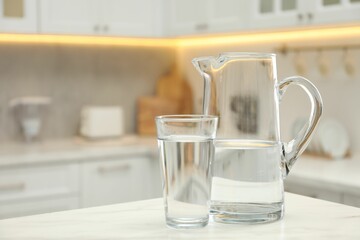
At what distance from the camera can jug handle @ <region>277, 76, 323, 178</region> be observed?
0.99 metres

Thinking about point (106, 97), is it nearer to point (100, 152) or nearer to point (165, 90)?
point (165, 90)

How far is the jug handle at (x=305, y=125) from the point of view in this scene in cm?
99

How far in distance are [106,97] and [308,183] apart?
5.46ft

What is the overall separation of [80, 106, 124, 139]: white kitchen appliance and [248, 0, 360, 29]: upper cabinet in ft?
3.09

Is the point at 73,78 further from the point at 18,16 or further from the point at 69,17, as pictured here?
the point at 18,16

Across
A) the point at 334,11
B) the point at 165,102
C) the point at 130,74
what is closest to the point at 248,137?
the point at 334,11

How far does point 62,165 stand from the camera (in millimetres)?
2826

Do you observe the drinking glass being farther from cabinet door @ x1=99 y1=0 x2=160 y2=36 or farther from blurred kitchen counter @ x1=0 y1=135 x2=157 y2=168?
cabinet door @ x1=99 y1=0 x2=160 y2=36

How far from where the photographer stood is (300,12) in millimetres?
2584

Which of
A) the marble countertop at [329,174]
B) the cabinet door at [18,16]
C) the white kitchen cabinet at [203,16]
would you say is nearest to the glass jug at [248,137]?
the marble countertop at [329,174]

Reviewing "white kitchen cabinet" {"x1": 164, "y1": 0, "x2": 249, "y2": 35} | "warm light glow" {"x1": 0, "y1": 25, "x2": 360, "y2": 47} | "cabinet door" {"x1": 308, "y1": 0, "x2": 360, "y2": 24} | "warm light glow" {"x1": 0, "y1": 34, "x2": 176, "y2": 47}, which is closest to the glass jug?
"cabinet door" {"x1": 308, "y1": 0, "x2": 360, "y2": 24}

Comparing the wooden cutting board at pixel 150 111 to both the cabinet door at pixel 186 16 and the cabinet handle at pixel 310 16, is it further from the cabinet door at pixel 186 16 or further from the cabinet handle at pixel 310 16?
the cabinet handle at pixel 310 16

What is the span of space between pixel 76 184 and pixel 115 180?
22cm

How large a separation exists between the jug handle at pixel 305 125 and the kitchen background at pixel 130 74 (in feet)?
3.77
